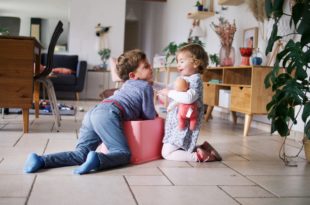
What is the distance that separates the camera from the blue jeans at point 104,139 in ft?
6.72

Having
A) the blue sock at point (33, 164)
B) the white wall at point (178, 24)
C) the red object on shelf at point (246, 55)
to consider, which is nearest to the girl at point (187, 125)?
the blue sock at point (33, 164)

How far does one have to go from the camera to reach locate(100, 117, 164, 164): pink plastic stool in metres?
2.21

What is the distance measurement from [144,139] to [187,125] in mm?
270

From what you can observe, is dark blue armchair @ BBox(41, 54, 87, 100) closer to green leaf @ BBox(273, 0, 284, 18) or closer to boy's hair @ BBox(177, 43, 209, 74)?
boy's hair @ BBox(177, 43, 209, 74)

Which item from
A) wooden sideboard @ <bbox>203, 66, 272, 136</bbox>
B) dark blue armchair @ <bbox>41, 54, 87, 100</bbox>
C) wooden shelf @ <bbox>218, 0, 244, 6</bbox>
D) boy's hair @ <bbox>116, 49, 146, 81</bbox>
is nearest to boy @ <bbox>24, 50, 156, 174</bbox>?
boy's hair @ <bbox>116, 49, 146, 81</bbox>

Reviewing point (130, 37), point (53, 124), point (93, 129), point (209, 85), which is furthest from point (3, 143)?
point (130, 37)

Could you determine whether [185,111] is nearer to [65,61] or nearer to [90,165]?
[90,165]

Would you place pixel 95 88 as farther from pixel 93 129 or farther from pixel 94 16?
pixel 93 129

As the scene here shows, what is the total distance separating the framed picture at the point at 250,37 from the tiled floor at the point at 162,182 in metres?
2.04

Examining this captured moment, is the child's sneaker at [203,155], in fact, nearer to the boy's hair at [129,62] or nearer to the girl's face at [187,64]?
the girl's face at [187,64]

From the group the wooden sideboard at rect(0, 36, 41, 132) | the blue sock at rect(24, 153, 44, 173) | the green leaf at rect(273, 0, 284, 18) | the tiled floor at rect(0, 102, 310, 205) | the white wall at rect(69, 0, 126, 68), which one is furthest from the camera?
the white wall at rect(69, 0, 126, 68)

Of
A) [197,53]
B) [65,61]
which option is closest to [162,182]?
[197,53]

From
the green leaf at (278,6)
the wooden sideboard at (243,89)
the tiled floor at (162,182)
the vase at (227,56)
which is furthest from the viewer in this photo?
the vase at (227,56)

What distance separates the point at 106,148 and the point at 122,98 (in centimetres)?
28
